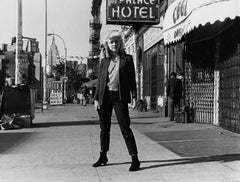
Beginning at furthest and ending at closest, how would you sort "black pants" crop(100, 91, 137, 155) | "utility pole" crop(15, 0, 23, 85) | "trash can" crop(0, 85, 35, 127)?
"utility pole" crop(15, 0, 23, 85)
"trash can" crop(0, 85, 35, 127)
"black pants" crop(100, 91, 137, 155)

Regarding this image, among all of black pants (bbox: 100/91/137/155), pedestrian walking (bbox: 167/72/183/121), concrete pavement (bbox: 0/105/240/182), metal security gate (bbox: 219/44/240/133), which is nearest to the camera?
concrete pavement (bbox: 0/105/240/182)

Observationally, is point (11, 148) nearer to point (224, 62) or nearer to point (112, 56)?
point (112, 56)

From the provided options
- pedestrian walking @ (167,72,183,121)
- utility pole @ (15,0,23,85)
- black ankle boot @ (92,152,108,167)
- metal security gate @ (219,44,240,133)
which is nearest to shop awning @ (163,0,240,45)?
metal security gate @ (219,44,240,133)

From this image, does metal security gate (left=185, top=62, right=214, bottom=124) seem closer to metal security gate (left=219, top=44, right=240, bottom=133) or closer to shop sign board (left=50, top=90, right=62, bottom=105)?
metal security gate (left=219, top=44, right=240, bottom=133)

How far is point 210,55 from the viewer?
1306 centimetres

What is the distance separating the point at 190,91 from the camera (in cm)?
1458

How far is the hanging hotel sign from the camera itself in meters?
20.1

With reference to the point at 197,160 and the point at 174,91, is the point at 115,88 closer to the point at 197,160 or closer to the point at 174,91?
the point at 197,160

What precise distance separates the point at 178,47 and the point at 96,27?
143 ft

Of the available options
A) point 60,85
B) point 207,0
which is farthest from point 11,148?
point 60,85

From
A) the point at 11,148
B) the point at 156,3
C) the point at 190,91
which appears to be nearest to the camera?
the point at 11,148

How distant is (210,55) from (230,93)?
2455 mm

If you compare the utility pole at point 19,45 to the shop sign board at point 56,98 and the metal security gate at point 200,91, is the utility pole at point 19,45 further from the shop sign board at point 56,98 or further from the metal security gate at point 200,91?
the shop sign board at point 56,98

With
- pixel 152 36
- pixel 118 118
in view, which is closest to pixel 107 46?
pixel 118 118
